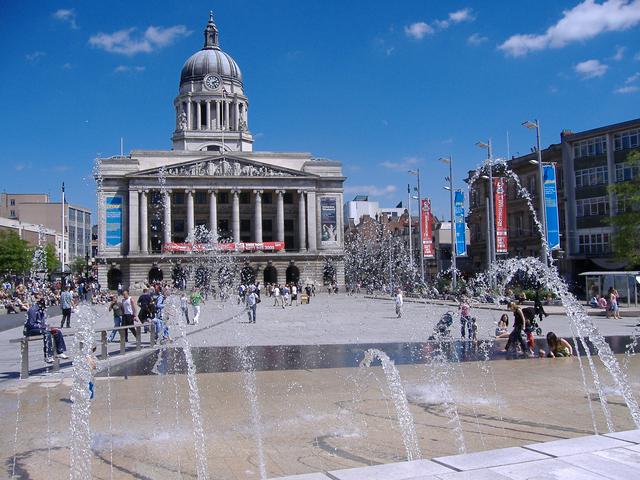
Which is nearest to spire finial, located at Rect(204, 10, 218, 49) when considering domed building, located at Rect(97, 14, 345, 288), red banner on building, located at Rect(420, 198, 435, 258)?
domed building, located at Rect(97, 14, 345, 288)

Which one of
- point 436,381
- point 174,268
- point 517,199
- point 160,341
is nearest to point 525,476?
point 436,381

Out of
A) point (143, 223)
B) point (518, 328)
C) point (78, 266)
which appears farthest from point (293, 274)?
point (518, 328)

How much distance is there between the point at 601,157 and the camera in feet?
182

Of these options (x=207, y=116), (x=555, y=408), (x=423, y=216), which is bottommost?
(x=555, y=408)

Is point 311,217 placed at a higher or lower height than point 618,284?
higher

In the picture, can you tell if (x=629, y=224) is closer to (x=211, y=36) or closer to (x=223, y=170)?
(x=223, y=170)

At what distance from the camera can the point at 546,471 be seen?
6145 mm

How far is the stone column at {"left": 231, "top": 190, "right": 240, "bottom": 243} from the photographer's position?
3602 inches

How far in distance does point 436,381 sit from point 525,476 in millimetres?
7513

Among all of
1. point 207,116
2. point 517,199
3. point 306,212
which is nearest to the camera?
point 517,199

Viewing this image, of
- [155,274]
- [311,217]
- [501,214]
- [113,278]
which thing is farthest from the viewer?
[311,217]

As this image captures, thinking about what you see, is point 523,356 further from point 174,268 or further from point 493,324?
point 174,268

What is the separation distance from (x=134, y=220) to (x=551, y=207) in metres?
66.4

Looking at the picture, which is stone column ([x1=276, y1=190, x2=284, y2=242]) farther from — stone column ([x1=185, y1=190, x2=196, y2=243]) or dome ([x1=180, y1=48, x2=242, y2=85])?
dome ([x1=180, y1=48, x2=242, y2=85])
